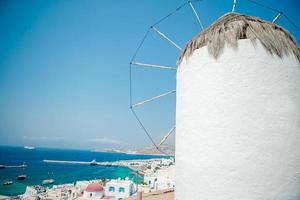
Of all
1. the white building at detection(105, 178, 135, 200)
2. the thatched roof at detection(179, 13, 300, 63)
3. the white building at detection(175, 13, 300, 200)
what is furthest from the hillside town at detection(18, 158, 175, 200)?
the thatched roof at detection(179, 13, 300, 63)

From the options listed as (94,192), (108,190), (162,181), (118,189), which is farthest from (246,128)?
(162,181)

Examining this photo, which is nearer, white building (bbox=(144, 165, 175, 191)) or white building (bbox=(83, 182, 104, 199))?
white building (bbox=(83, 182, 104, 199))

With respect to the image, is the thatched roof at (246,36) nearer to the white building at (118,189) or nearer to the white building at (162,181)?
the white building at (118,189)

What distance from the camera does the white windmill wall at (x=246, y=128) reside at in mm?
3320

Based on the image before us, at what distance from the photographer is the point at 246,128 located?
11.1ft

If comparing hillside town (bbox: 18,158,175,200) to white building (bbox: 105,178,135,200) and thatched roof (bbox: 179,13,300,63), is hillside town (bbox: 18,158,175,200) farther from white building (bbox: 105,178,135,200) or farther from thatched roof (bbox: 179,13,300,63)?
thatched roof (bbox: 179,13,300,63)

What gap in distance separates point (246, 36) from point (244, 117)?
4.10 feet

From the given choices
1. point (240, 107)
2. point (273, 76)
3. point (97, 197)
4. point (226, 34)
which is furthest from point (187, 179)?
point (97, 197)

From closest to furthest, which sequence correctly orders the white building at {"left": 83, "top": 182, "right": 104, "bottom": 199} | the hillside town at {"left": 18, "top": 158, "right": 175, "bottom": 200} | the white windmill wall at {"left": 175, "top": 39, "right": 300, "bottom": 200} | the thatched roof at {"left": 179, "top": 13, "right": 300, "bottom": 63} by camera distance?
1. the white windmill wall at {"left": 175, "top": 39, "right": 300, "bottom": 200}
2. the thatched roof at {"left": 179, "top": 13, "right": 300, "bottom": 63}
3. the white building at {"left": 83, "top": 182, "right": 104, "bottom": 199}
4. the hillside town at {"left": 18, "top": 158, "right": 175, "bottom": 200}

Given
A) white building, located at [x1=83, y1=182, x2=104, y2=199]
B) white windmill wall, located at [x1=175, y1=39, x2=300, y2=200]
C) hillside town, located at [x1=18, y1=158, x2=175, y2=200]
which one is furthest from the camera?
hillside town, located at [x1=18, y1=158, x2=175, y2=200]

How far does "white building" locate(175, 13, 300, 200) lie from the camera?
333cm

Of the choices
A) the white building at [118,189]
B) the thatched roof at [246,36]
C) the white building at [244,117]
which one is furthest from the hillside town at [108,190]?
the thatched roof at [246,36]

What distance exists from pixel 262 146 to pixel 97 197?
2719 cm

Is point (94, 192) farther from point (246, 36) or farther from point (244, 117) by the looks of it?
point (246, 36)
